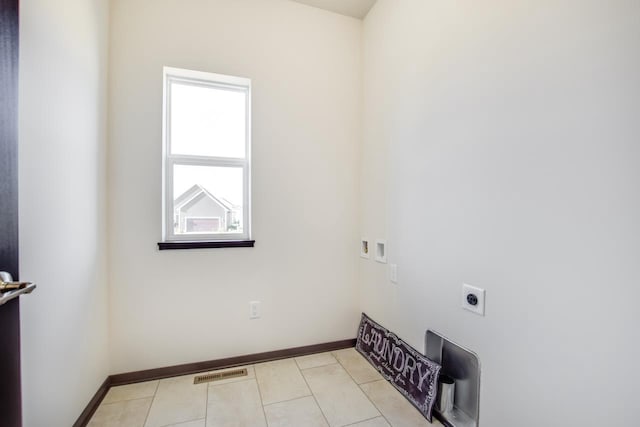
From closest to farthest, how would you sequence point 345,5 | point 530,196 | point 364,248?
1. point 530,196
2. point 345,5
3. point 364,248

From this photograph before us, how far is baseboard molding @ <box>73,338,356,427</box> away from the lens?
1625 mm

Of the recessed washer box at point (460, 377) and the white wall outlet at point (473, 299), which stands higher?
the white wall outlet at point (473, 299)

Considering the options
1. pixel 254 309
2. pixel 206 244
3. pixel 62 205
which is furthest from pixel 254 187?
pixel 62 205

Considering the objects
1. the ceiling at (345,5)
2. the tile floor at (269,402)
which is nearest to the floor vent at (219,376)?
the tile floor at (269,402)

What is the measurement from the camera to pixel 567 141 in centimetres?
99

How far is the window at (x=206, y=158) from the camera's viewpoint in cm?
201

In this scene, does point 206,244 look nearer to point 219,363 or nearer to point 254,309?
point 254,309

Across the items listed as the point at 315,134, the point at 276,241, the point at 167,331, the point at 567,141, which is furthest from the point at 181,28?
the point at 567,141

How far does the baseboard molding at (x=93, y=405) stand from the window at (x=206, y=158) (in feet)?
3.11

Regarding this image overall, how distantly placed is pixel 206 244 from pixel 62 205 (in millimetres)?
821

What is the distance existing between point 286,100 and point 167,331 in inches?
74.8

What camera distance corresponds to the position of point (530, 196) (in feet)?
3.62

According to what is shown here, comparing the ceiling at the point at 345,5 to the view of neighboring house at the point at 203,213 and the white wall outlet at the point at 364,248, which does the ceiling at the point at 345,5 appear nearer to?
the view of neighboring house at the point at 203,213

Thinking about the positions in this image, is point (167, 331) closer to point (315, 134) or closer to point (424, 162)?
point (315, 134)
